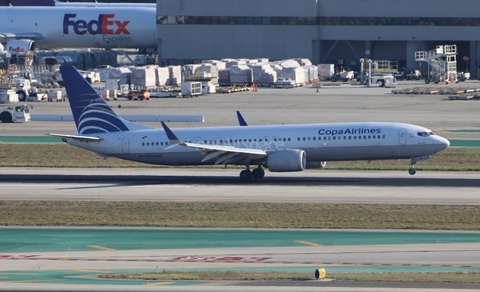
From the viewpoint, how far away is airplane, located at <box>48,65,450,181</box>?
4997 cm

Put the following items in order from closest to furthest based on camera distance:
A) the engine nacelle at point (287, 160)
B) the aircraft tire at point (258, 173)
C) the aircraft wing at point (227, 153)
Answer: the engine nacelle at point (287, 160) < the aircraft wing at point (227, 153) < the aircraft tire at point (258, 173)

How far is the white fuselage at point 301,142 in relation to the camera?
5000cm

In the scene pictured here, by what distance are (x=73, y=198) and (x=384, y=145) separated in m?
17.1


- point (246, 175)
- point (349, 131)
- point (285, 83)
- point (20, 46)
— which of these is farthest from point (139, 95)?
point (349, 131)

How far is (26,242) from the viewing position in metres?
35.3

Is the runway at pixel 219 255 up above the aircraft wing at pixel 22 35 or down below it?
below

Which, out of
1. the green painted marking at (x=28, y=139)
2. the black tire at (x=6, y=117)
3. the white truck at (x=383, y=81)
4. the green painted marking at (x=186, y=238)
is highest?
the white truck at (x=383, y=81)

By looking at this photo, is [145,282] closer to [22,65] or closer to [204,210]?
[204,210]

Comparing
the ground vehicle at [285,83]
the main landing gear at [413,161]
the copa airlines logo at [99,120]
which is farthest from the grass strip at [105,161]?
the ground vehicle at [285,83]

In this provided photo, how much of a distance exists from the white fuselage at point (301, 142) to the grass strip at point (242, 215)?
8283 millimetres

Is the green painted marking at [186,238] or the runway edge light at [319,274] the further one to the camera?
the green painted marking at [186,238]

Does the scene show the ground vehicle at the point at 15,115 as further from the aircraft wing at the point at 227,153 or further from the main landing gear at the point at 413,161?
the main landing gear at the point at 413,161

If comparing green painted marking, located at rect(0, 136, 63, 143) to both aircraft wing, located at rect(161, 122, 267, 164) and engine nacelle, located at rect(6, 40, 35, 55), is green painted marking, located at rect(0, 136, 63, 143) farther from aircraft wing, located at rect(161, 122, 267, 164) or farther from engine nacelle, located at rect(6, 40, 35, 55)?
engine nacelle, located at rect(6, 40, 35, 55)

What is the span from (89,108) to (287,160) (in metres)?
12.3
